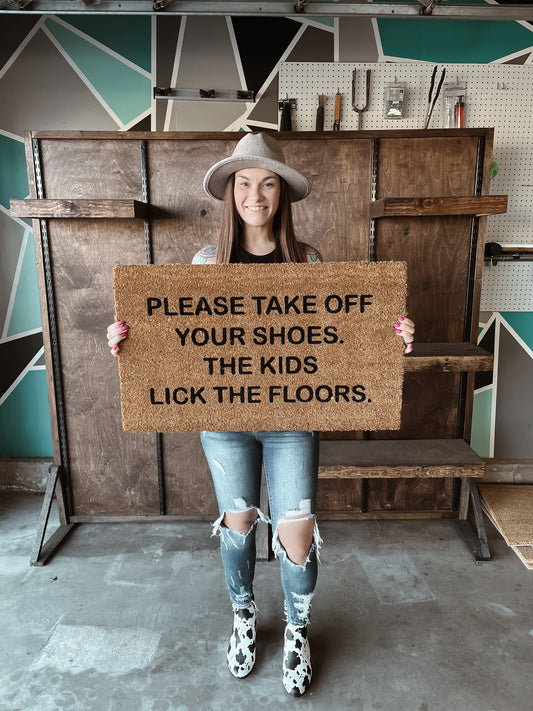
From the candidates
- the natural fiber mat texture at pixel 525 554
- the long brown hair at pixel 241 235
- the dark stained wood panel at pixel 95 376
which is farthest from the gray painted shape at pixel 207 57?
the natural fiber mat texture at pixel 525 554

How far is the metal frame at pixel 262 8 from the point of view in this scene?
2.45 metres

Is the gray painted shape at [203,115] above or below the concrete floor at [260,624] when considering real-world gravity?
above

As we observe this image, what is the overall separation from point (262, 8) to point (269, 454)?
2157 mm

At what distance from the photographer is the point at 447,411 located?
9.41ft

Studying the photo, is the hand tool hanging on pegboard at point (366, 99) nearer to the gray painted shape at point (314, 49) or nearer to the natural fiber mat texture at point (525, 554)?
the gray painted shape at point (314, 49)

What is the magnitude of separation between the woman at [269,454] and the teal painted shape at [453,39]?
5.35ft

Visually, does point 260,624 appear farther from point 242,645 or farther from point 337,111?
point 337,111

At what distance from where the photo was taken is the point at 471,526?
113 inches

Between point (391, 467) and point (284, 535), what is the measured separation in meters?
0.96

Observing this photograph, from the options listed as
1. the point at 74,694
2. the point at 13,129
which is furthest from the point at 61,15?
the point at 74,694

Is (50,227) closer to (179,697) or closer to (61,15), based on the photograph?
(61,15)

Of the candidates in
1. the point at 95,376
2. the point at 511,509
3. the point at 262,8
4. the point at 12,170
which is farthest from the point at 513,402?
the point at 12,170

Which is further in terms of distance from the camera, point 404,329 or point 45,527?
point 45,527

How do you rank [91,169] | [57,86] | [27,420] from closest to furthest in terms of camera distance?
1. [91,169]
2. [57,86]
3. [27,420]
